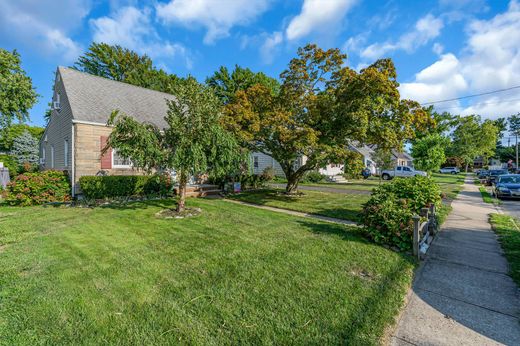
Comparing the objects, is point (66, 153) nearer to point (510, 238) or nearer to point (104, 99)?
point (104, 99)

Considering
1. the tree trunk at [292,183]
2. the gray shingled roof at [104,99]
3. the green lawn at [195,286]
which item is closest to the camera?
the green lawn at [195,286]

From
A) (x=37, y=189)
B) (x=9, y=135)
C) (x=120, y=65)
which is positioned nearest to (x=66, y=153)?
(x=37, y=189)

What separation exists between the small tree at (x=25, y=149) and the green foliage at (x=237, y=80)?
786 inches

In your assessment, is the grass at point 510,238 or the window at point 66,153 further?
the window at point 66,153

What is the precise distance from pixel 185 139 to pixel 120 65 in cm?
2979

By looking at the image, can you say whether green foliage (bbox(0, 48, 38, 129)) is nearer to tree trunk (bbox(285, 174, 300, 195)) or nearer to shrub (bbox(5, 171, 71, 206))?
shrub (bbox(5, 171, 71, 206))

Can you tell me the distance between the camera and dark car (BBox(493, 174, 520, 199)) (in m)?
12.3

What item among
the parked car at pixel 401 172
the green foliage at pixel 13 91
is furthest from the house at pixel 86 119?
the parked car at pixel 401 172

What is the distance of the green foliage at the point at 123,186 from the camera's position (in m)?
9.63

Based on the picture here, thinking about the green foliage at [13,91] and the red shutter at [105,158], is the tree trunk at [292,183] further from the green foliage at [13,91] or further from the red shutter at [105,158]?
the green foliage at [13,91]

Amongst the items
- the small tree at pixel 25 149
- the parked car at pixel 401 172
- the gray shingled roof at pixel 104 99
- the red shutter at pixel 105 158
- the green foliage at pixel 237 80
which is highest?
the green foliage at pixel 237 80

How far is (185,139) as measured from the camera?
22.7ft

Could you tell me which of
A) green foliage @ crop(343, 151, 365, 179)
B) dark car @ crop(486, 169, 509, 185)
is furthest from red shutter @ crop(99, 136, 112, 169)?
dark car @ crop(486, 169, 509, 185)

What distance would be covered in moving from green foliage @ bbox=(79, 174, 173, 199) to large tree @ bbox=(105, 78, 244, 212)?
2113mm
